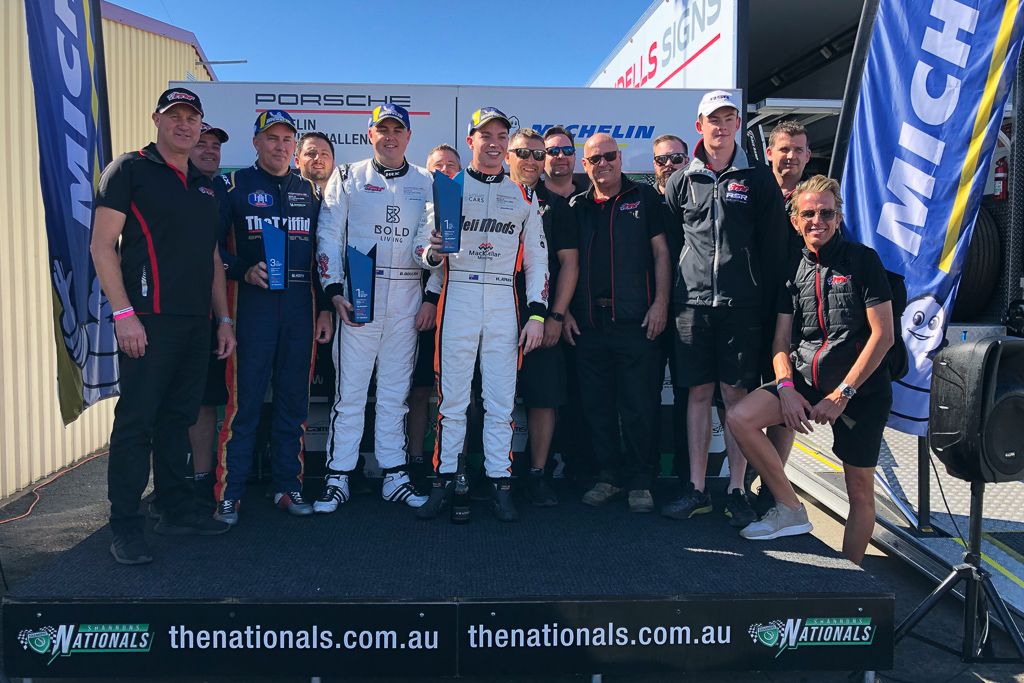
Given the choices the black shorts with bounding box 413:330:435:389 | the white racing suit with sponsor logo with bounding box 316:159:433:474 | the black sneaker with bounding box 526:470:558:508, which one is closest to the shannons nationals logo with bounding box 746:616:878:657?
the black sneaker with bounding box 526:470:558:508

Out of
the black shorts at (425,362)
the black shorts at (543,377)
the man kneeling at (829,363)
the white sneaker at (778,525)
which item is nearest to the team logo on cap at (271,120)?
the black shorts at (425,362)

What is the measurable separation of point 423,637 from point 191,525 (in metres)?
1.33

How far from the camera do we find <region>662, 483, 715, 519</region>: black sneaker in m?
3.30

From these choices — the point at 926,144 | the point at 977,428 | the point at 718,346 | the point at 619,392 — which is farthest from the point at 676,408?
the point at 926,144

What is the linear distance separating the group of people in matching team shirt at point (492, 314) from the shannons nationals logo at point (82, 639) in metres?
Answer: 0.45

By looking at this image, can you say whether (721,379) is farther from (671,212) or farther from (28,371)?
(28,371)

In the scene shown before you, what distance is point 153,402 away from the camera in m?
2.79

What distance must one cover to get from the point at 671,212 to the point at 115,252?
2455 millimetres

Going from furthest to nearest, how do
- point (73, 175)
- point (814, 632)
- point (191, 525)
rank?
1. point (73, 175)
2. point (191, 525)
3. point (814, 632)

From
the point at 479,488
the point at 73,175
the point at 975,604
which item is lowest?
the point at 975,604

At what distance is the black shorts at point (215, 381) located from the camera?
Result: 354cm

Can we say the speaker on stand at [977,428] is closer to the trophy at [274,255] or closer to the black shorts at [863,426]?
the black shorts at [863,426]

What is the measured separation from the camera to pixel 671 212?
3.46 meters

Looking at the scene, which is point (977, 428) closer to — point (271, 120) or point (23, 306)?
point (271, 120)
